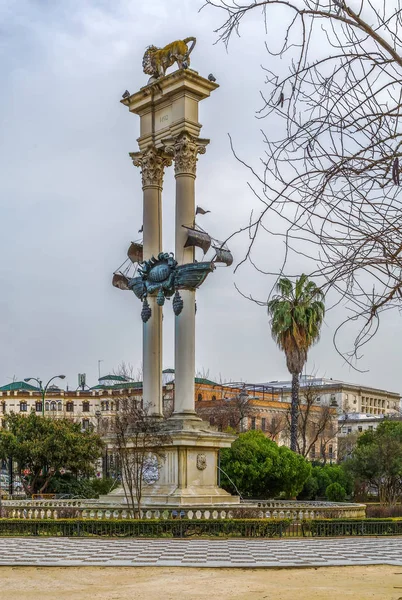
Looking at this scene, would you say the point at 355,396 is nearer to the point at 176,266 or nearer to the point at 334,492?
the point at 334,492

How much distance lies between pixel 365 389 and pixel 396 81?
131 m

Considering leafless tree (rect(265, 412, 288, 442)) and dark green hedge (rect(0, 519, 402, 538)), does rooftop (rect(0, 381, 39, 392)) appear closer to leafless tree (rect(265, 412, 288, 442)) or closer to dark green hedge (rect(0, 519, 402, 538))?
leafless tree (rect(265, 412, 288, 442))

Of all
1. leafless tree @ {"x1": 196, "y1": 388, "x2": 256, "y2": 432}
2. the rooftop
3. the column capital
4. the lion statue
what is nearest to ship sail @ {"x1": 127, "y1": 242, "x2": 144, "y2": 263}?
the column capital

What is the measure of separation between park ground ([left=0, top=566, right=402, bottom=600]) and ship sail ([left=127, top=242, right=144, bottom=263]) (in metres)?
18.1

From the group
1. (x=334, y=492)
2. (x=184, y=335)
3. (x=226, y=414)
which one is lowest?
(x=334, y=492)

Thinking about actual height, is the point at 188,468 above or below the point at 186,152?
below

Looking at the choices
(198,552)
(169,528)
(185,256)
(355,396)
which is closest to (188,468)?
(169,528)

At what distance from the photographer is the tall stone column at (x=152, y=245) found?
30.5 m

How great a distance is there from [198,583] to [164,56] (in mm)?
22499

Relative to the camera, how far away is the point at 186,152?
30062 millimetres

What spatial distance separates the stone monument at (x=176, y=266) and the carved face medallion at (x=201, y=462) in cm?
3

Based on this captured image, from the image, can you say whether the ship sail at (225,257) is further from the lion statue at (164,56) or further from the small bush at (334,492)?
the small bush at (334,492)

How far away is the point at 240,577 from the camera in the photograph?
14250mm

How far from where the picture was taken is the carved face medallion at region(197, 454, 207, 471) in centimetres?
2753
